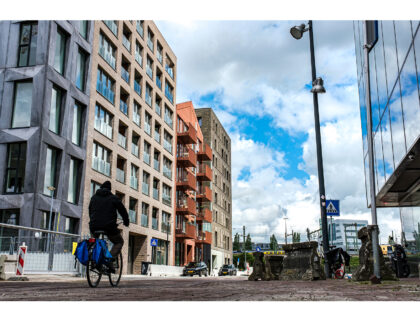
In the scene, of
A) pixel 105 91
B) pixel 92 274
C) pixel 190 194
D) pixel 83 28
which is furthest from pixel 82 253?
pixel 190 194

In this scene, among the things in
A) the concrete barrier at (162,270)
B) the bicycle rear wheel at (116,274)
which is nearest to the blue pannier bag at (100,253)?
the bicycle rear wheel at (116,274)

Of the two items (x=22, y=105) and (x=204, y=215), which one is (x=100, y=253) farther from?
(x=204, y=215)

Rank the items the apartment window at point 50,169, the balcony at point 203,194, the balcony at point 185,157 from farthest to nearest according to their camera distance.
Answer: the balcony at point 203,194, the balcony at point 185,157, the apartment window at point 50,169

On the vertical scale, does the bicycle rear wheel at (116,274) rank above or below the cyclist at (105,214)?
below

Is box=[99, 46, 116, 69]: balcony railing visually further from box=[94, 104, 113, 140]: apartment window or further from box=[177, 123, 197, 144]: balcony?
box=[177, 123, 197, 144]: balcony

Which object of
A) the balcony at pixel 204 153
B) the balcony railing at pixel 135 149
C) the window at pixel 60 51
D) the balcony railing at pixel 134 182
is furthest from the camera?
the balcony at pixel 204 153

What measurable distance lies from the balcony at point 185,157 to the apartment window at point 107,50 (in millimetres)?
16834

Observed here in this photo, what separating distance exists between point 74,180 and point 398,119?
2001 cm

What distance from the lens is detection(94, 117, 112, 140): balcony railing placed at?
2998cm

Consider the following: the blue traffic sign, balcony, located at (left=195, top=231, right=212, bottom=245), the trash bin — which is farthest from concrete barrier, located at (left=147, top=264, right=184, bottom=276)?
the blue traffic sign

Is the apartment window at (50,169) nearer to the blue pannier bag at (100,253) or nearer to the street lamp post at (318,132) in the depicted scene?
the street lamp post at (318,132)

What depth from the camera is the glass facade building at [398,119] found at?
35.2 feet

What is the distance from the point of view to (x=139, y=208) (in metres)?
36.4

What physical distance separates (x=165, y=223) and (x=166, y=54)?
1745 cm
